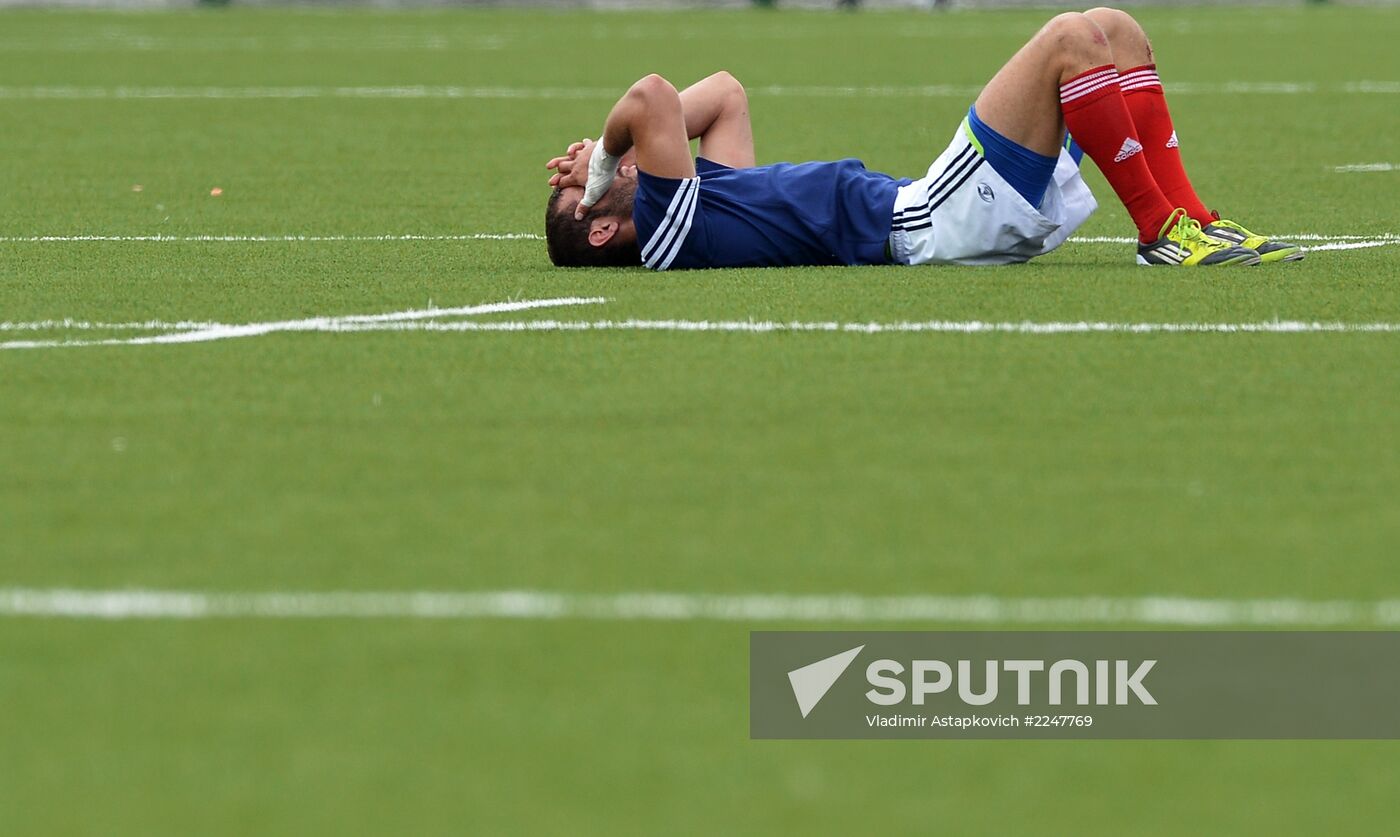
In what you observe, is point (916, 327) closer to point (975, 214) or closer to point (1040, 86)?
point (975, 214)

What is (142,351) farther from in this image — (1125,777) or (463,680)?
(1125,777)

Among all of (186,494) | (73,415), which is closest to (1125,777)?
(186,494)

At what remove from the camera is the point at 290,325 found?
21.4ft

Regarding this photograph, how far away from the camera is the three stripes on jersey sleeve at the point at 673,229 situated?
7.52m

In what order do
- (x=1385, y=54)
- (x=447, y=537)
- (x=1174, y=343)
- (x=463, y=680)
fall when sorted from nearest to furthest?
(x=463, y=680) < (x=447, y=537) < (x=1174, y=343) < (x=1385, y=54)

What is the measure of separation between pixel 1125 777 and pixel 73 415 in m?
2.88

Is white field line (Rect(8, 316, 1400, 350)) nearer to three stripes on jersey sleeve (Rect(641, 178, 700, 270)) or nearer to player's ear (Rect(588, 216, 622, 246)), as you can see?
three stripes on jersey sleeve (Rect(641, 178, 700, 270))

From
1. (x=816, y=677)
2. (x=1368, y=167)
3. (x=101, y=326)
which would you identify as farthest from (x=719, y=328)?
(x=1368, y=167)

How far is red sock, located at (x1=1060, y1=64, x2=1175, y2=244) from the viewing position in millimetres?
7301

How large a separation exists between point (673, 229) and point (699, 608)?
12.7ft

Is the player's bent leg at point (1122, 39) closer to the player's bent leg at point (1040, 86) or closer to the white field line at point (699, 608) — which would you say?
the player's bent leg at point (1040, 86)

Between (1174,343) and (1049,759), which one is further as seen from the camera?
(1174,343)

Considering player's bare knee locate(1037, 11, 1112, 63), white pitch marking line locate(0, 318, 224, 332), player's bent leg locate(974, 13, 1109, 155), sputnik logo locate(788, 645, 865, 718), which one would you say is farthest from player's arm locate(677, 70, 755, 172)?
sputnik logo locate(788, 645, 865, 718)

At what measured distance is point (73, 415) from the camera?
209 inches
